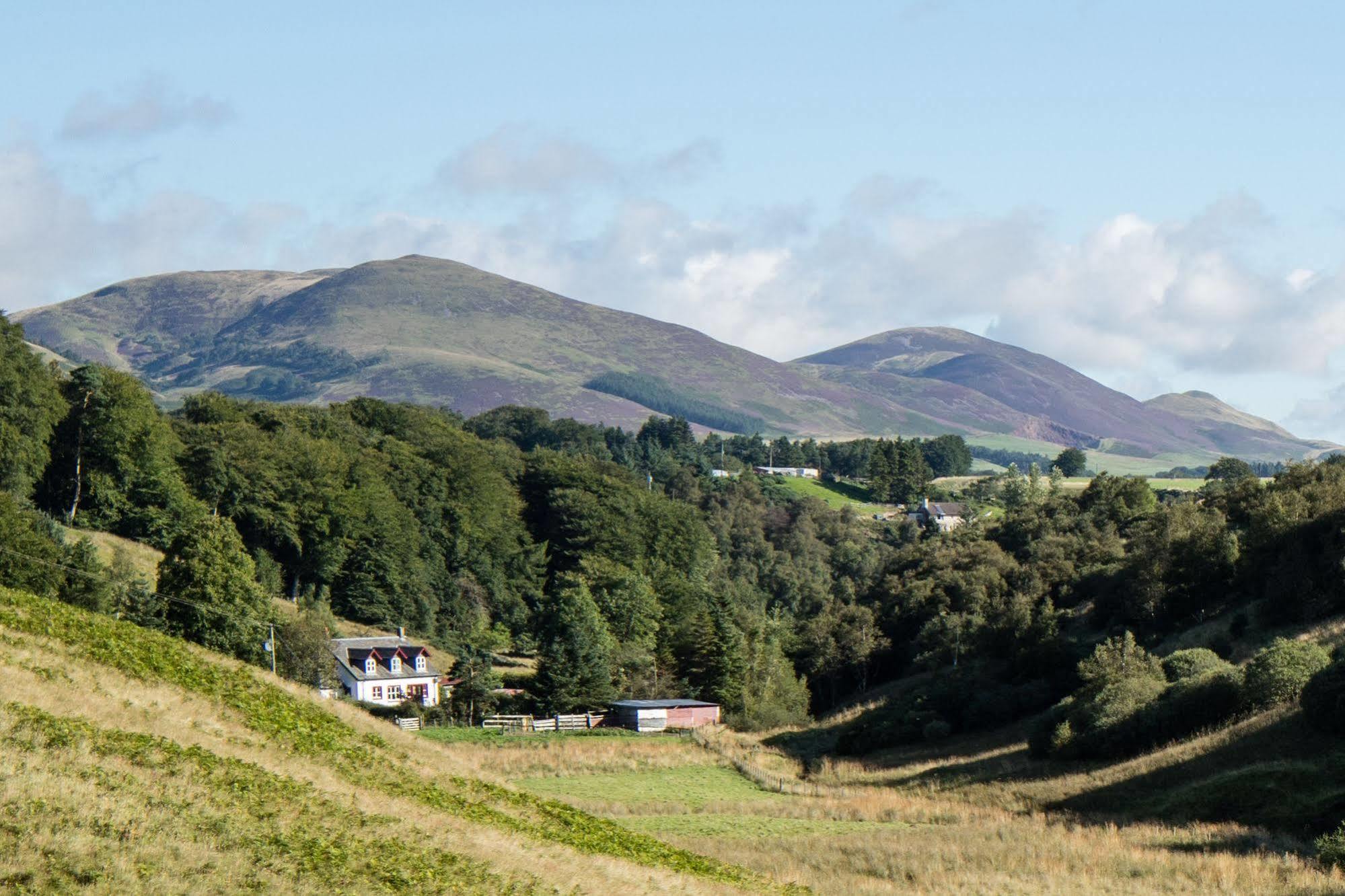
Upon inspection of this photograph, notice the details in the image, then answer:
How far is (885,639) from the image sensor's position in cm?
9181

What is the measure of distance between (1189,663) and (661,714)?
33.4 m

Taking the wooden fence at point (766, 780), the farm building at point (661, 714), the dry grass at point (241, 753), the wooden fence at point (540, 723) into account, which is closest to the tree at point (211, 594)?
the wooden fence at point (540, 723)

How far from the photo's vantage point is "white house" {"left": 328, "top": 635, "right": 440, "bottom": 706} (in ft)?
275

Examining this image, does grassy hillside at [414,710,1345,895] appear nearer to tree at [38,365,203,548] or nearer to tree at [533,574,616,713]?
tree at [533,574,616,713]

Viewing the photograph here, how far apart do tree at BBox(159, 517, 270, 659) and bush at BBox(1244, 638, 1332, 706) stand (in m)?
41.4

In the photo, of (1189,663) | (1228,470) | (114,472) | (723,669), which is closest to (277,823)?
(1189,663)

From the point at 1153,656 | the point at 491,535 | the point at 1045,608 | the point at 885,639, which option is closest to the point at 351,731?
the point at 1153,656

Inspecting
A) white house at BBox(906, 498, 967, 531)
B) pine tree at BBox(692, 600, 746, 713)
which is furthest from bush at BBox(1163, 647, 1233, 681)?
white house at BBox(906, 498, 967, 531)

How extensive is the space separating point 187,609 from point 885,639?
4824 centimetres

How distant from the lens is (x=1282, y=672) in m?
38.3

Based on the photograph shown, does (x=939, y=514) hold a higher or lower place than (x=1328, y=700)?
higher

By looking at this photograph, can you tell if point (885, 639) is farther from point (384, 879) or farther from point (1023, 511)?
point (384, 879)

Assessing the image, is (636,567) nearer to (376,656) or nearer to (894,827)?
(376,656)

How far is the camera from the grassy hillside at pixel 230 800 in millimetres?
17172
